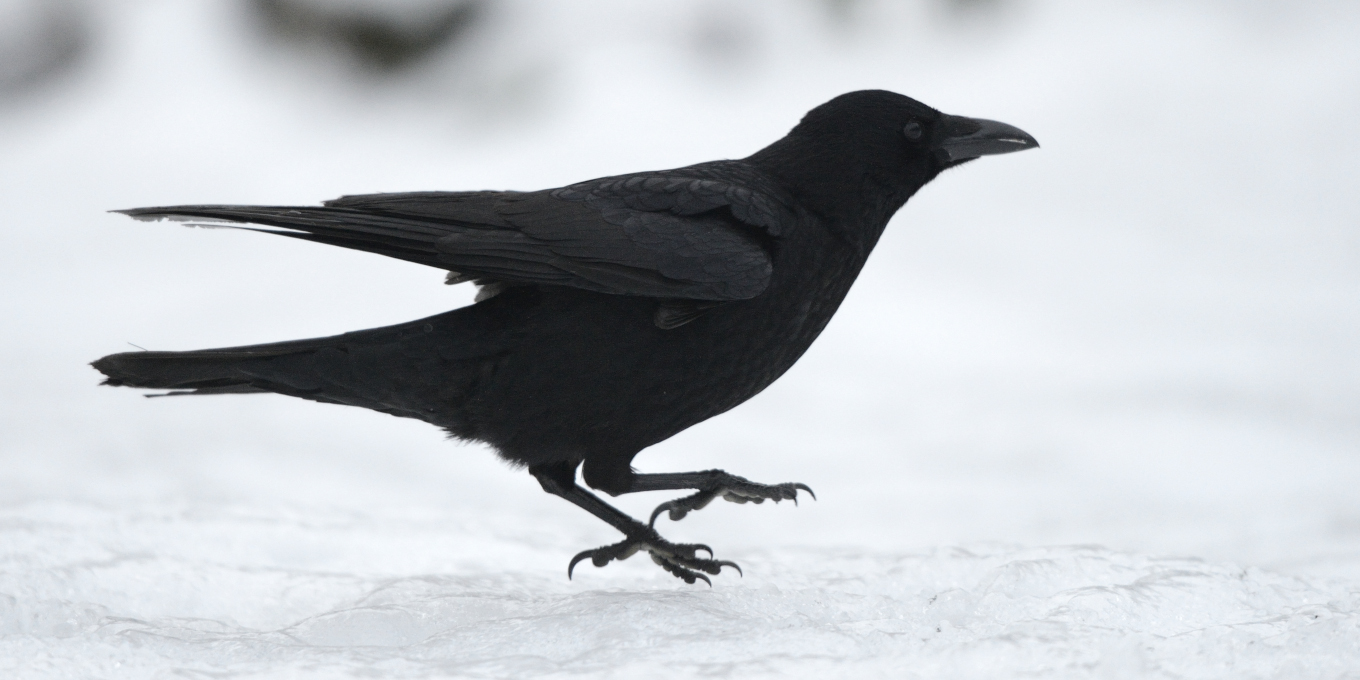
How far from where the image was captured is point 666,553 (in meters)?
3.91

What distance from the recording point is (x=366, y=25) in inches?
462

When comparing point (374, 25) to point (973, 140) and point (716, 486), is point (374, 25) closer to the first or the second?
point (973, 140)

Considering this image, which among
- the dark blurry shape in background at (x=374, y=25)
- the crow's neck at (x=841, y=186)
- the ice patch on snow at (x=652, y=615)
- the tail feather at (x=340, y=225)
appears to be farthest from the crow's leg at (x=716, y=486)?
the dark blurry shape in background at (x=374, y=25)

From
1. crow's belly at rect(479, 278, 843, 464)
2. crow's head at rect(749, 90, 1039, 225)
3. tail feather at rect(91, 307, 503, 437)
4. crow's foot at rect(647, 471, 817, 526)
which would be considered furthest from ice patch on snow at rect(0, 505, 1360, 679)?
crow's head at rect(749, 90, 1039, 225)

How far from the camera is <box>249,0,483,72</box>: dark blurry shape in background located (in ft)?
38.1

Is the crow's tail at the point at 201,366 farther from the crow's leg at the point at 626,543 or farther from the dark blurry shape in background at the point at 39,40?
the dark blurry shape in background at the point at 39,40

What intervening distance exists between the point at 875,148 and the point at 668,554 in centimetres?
143

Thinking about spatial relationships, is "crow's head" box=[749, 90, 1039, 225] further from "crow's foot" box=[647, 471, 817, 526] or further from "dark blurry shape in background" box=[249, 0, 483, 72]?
"dark blurry shape in background" box=[249, 0, 483, 72]

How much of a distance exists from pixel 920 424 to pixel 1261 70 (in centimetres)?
564

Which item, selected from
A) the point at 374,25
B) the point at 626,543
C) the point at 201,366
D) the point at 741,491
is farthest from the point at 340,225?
the point at 374,25

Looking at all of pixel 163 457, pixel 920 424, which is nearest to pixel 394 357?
pixel 163 457

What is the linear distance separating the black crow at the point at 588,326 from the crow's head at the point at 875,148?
0.34ft

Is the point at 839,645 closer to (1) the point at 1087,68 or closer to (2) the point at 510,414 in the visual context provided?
(2) the point at 510,414

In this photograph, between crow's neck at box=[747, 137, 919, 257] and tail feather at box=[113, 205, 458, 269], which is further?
crow's neck at box=[747, 137, 919, 257]
